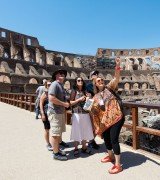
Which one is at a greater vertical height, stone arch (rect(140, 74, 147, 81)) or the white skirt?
stone arch (rect(140, 74, 147, 81))

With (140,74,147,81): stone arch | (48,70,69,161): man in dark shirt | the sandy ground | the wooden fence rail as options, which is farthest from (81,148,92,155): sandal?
(140,74,147,81): stone arch

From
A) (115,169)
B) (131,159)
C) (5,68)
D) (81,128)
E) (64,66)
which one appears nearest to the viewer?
(115,169)

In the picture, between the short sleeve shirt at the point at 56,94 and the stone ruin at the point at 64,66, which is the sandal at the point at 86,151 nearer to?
the short sleeve shirt at the point at 56,94

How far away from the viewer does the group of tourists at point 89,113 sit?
175 inches

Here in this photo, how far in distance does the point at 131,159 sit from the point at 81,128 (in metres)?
1.09

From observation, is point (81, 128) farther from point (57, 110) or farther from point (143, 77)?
point (143, 77)

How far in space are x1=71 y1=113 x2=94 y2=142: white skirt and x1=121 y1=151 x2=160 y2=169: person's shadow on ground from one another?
0.74 metres

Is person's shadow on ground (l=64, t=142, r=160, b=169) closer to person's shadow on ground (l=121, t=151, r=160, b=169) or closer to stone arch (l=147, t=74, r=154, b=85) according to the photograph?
person's shadow on ground (l=121, t=151, r=160, b=169)

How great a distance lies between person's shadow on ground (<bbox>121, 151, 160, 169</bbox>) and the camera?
15.2ft

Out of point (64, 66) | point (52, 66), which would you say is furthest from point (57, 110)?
point (64, 66)

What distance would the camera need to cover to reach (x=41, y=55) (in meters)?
48.2

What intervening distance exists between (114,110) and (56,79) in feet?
4.30

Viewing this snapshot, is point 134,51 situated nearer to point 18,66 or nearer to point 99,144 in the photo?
point 18,66

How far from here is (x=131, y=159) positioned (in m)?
4.91
